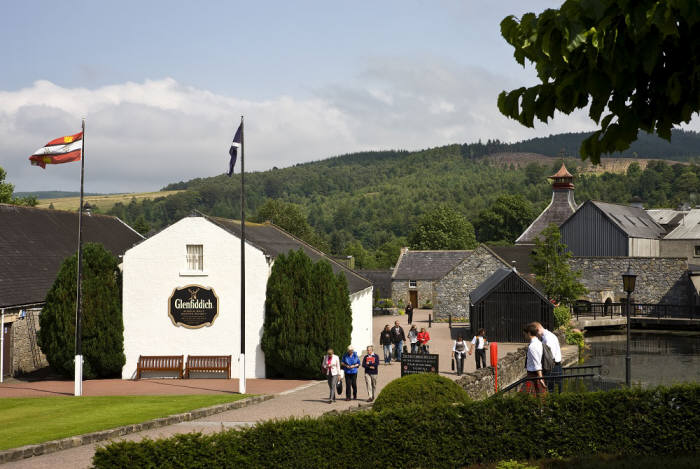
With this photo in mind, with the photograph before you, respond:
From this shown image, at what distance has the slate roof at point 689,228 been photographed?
6431 cm

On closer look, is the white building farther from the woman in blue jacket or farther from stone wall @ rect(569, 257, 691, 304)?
stone wall @ rect(569, 257, 691, 304)

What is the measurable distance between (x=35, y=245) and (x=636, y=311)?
43.3 m

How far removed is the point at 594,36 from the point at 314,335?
2161 cm

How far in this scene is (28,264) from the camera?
32.1 meters

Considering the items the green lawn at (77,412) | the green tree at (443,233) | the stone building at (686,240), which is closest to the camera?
the green lawn at (77,412)

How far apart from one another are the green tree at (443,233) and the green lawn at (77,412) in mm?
83166

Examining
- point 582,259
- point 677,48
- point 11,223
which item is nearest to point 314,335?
point 11,223

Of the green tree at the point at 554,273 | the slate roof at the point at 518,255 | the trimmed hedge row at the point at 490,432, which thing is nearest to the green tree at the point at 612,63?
the trimmed hedge row at the point at 490,432

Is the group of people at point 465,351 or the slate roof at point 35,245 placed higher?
the slate roof at point 35,245

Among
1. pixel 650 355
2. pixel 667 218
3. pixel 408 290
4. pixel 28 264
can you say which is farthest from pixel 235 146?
pixel 667 218

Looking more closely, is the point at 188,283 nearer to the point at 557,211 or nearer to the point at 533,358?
the point at 533,358

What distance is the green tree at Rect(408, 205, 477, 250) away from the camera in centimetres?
10369

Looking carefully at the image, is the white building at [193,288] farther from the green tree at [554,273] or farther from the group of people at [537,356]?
the green tree at [554,273]

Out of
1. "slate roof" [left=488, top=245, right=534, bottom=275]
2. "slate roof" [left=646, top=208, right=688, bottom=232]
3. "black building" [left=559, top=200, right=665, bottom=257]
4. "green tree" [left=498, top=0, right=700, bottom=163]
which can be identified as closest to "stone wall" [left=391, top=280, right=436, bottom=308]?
"slate roof" [left=488, top=245, right=534, bottom=275]
